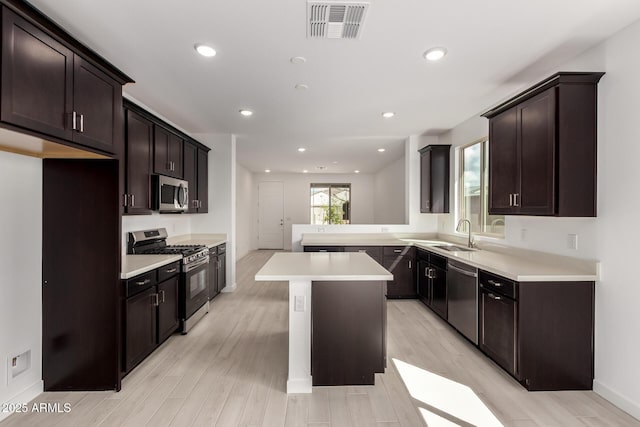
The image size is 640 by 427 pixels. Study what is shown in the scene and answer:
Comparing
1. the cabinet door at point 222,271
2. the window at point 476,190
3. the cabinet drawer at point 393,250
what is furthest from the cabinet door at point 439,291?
the cabinet door at point 222,271

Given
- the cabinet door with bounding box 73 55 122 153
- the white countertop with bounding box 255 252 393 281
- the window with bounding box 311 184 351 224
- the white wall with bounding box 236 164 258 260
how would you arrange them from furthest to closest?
the window with bounding box 311 184 351 224, the white wall with bounding box 236 164 258 260, the white countertop with bounding box 255 252 393 281, the cabinet door with bounding box 73 55 122 153

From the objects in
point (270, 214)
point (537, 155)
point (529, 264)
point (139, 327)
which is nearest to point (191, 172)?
point (139, 327)

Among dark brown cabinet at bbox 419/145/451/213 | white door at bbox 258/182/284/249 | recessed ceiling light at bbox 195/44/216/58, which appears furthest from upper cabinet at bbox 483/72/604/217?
white door at bbox 258/182/284/249

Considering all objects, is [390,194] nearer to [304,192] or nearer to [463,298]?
[304,192]

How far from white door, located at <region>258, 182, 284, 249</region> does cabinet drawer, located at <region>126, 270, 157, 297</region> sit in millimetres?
7263

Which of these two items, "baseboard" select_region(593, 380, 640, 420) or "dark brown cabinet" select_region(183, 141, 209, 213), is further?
"dark brown cabinet" select_region(183, 141, 209, 213)

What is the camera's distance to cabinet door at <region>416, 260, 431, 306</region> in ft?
13.6

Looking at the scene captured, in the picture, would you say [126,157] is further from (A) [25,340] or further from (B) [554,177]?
(B) [554,177]

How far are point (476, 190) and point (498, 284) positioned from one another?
1918 millimetres

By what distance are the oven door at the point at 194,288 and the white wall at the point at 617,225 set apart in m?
3.60

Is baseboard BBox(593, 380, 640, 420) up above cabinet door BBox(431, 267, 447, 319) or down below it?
below

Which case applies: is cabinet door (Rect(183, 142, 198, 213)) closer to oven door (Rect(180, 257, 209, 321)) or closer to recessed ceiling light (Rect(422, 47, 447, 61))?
oven door (Rect(180, 257, 209, 321))

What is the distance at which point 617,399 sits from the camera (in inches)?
82.5

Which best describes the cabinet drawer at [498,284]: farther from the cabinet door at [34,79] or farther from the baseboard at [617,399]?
the cabinet door at [34,79]
